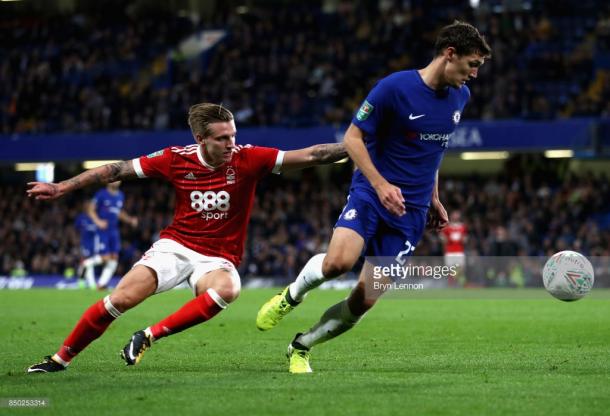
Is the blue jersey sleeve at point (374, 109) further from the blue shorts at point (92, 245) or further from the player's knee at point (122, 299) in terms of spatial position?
the blue shorts at point (92, 245)

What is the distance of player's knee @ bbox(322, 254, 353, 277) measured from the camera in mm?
7363

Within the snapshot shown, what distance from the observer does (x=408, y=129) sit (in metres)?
7.62

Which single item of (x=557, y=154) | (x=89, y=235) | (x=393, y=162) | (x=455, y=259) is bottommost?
(x=455, y=259)

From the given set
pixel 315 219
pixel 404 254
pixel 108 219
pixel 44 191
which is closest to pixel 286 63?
pixel 315 219

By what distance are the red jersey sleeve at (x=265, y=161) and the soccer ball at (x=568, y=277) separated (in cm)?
443

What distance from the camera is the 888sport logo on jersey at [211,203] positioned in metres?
8.04

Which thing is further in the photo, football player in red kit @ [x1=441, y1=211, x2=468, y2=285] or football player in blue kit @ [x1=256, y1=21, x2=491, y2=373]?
football player in red kit @ [x1=441, y1=211, x2=468, y2=285]

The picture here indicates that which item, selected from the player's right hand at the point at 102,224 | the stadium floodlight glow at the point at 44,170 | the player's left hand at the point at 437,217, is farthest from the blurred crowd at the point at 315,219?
the player's left hand at the point at 437,217

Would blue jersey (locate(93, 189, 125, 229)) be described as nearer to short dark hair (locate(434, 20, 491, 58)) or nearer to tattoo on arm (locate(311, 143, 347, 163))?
tattoo on arm (locate(311, 143, 347, 163))

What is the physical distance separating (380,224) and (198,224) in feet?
4.63

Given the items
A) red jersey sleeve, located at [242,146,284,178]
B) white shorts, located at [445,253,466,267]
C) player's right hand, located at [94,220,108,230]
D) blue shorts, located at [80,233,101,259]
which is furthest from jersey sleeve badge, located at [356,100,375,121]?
white shorts, located at [445,253,466,267]

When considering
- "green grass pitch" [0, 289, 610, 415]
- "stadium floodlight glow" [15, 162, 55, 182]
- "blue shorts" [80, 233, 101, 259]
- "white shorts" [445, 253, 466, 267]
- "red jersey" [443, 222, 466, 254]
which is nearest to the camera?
"green grass pitch" [0, 289, 610, 415]

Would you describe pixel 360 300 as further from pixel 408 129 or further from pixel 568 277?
pixel 568 277

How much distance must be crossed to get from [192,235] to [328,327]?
1.23 m
